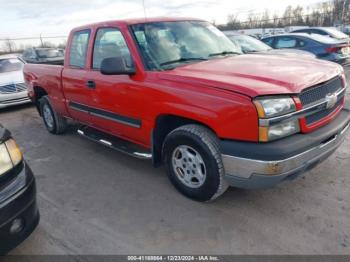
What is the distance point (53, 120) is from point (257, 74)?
14.0 feet

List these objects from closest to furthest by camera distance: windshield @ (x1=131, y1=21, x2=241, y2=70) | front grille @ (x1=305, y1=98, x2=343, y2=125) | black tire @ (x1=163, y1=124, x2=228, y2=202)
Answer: front grille @ (x1=305, y1=98, x2=343, y2=125)
black tire @ (x1=163, y1=124, x2=228, y2=202)
windshield @ (x1=131, y1=21, x2=241, y2=70)

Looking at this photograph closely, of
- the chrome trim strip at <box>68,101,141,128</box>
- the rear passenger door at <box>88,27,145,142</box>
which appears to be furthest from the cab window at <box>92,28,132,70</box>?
the chrome trim strip at <box>68,101,141,128</box>

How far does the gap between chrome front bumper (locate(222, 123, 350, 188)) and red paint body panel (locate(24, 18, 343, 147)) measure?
218mm

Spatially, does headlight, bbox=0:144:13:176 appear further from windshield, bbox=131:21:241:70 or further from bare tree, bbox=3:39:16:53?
bare tree, bbox=3:39:16:53

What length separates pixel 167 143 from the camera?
10.9 ft

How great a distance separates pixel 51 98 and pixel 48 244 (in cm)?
337

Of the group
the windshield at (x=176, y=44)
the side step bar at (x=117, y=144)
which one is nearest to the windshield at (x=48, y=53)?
the side step bar at (x=117, y=144)

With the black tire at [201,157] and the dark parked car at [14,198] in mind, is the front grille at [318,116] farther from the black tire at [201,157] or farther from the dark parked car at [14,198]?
the dark parked car at [14,198]

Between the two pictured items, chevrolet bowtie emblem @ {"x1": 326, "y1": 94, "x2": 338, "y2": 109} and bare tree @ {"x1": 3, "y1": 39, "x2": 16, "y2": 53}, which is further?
bare tree @ {"x1": 3, "y1": 39, "x2": 16, "y2": 53}

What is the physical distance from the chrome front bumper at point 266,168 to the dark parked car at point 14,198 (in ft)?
5.38

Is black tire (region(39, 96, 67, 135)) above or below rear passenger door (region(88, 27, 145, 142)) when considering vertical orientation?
below

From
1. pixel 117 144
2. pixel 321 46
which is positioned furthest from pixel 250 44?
pixel 117 144

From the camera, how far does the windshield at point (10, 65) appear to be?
901 centimetres

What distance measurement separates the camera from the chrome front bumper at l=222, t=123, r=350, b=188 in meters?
2.58
